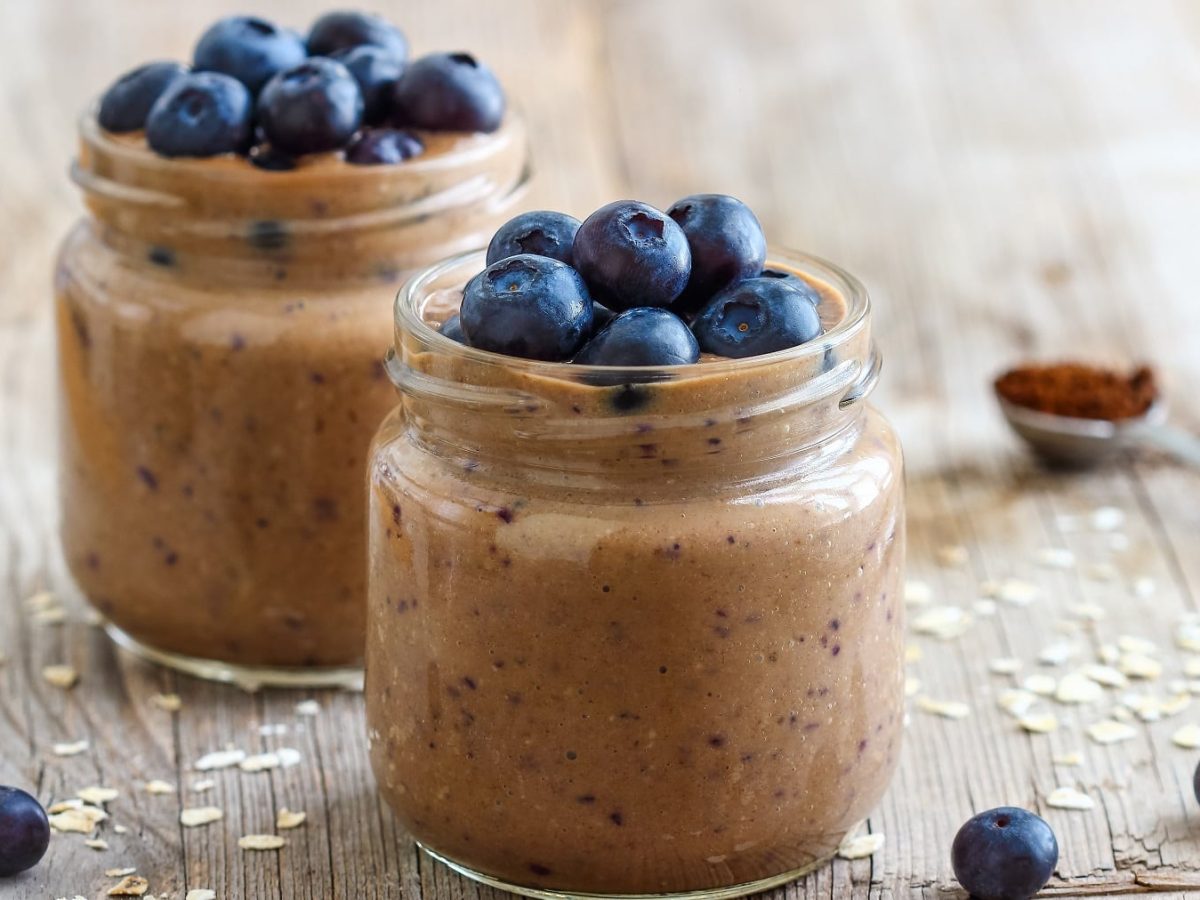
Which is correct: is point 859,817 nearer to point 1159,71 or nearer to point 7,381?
point 7,381

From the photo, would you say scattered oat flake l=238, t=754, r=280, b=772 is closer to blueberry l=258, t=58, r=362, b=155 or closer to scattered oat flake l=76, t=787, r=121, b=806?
scattered oat flake l=76, t=787, r=121, b=806

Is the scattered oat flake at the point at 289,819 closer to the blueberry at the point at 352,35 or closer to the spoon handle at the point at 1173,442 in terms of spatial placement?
the blueberry at the point at 352,35

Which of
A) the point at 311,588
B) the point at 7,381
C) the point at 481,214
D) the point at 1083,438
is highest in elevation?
the point at 481,214

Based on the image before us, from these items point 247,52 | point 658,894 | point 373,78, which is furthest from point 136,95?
point 658,894

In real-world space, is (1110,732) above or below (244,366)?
below

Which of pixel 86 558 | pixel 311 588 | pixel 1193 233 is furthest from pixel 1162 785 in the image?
pixel 1193 233

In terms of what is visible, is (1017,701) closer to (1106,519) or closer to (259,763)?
(1106,519)

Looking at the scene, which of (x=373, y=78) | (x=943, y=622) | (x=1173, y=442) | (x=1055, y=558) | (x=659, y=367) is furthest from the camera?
(x=1173, y=442)
